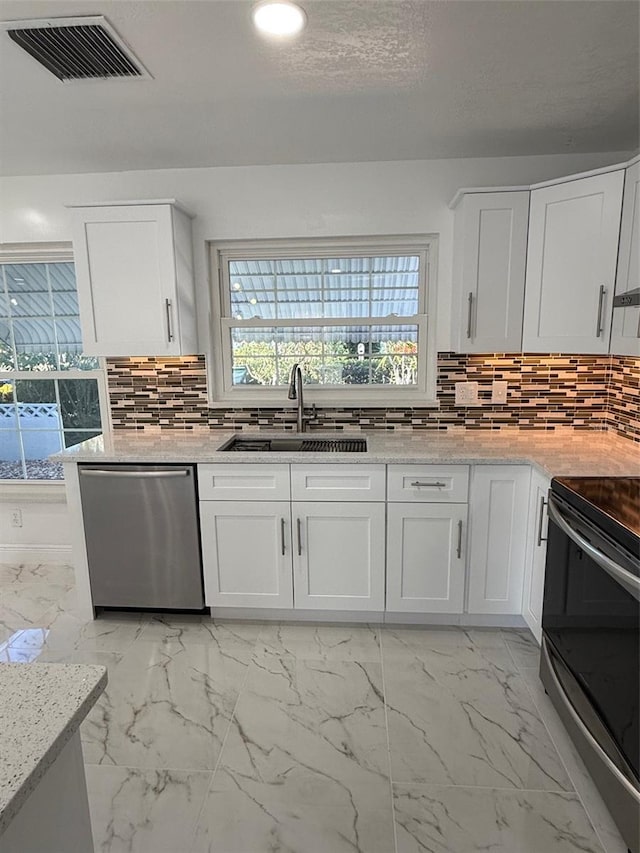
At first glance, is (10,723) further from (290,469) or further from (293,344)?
(293,344)

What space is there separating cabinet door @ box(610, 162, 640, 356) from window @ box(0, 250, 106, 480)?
2.88 metres

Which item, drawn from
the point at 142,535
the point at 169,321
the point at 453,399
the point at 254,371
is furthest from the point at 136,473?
the point at 453,399

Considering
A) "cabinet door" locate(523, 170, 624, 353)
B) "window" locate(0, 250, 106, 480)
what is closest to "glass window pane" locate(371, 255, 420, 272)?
"cabinet door" locate(523, 170, 624, 353)

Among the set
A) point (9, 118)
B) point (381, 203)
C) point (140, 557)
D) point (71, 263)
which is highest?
point (9, 118)

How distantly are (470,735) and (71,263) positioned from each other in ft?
10.8

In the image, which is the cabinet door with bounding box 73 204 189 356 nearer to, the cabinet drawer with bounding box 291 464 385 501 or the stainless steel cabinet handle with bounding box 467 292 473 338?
the cabinet drawer with bounding box 291 464 385 501

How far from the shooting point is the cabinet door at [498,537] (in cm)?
241

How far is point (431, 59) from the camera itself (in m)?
1.76

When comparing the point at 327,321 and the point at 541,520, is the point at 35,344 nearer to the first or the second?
the point at 327,321

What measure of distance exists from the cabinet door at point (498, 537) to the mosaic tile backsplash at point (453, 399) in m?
0.65

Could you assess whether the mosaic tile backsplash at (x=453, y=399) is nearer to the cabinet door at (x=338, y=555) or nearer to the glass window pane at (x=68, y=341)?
the glass window pane at (x=68, y=341)

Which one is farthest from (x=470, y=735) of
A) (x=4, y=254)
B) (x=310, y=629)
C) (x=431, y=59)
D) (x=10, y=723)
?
(x=4, y=254)

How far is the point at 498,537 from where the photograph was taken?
246 cm

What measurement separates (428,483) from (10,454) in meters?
2.83
